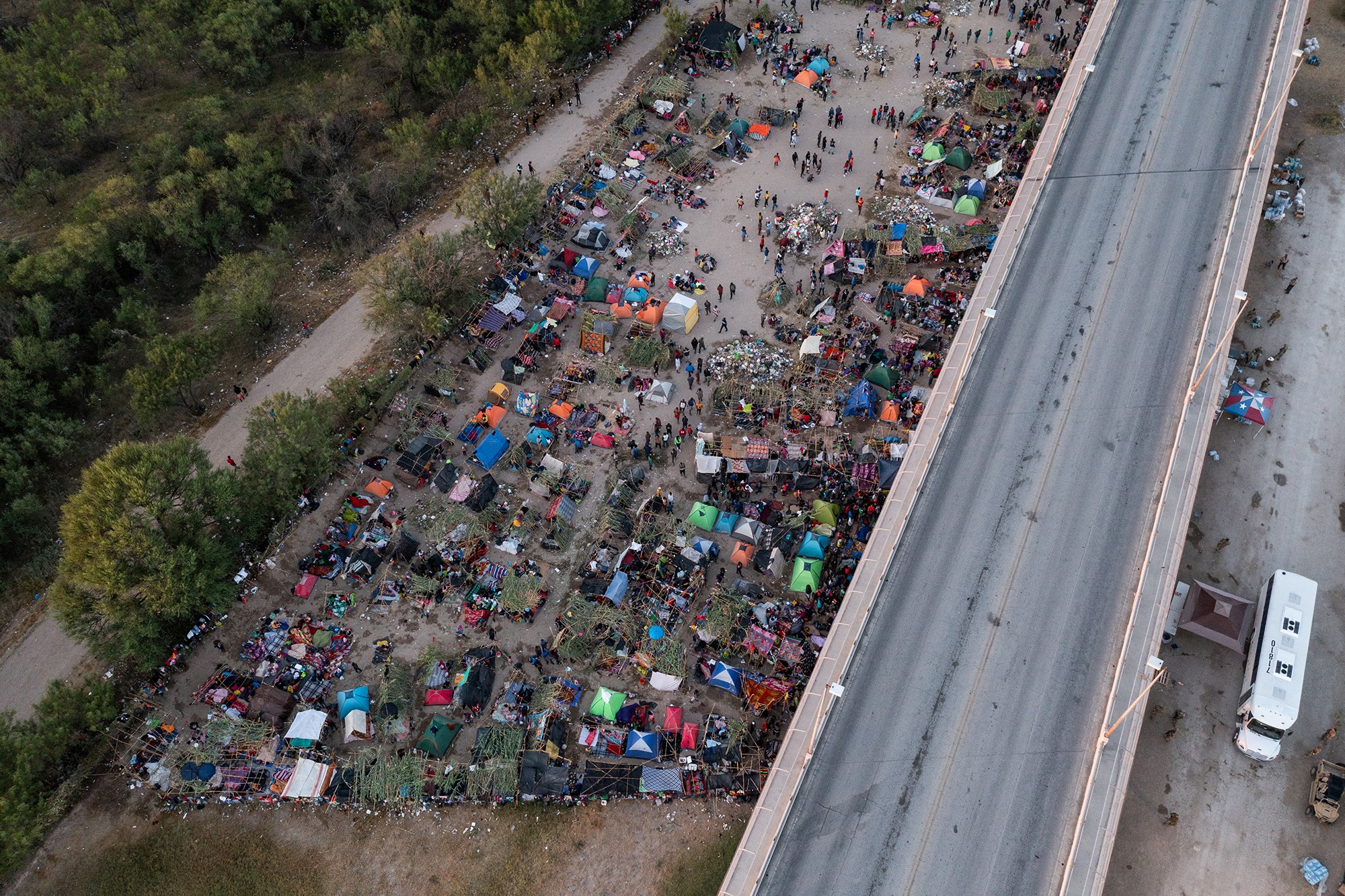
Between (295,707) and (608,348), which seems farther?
(608,348)

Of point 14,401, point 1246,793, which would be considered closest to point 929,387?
point 1246,793

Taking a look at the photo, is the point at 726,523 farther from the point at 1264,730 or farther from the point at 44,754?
the point at 44,754

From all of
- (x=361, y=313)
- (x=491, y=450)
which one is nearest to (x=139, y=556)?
(x=491, y=450)

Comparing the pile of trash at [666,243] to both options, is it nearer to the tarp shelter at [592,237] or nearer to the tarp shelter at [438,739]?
the tarp shelter at [592,237]

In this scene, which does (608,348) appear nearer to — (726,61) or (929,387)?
(929,387)

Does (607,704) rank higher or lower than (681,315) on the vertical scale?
lower

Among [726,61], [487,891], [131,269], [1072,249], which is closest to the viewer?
[487,891]

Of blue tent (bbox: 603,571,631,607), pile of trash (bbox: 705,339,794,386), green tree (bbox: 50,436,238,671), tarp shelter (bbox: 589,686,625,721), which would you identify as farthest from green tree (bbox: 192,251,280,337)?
tarp shelter (bbox: 589,686,625,721)
